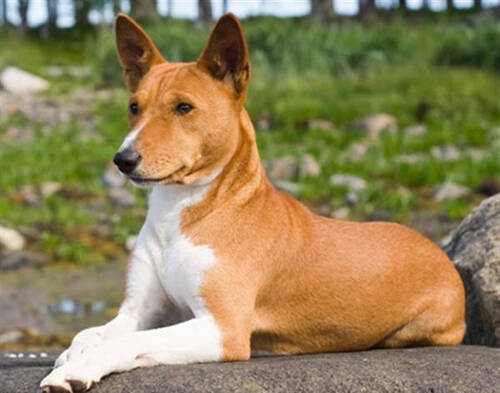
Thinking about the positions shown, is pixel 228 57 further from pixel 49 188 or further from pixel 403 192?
pixel 49 188

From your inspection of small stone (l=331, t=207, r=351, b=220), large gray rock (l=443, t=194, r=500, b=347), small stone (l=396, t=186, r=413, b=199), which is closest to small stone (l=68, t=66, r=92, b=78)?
small stone (l=396, t=186, r=413, b=199)

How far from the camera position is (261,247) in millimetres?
4848

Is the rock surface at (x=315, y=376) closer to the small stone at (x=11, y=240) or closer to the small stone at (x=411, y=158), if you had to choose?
the small stone at (x=11, y=240)

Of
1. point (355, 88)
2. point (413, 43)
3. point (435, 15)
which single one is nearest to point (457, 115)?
point (355, 88)

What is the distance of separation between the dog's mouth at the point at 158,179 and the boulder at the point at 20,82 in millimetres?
22378

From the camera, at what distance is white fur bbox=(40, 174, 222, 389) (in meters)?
4.22

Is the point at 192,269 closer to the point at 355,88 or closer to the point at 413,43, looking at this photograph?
the point at 355,88

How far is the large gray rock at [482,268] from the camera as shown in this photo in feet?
18.9

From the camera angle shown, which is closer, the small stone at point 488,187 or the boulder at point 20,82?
the small stone at point 488,187

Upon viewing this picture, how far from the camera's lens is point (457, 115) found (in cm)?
1827

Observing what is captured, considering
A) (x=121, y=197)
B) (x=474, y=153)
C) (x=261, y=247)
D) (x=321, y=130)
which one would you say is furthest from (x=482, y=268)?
(x=321, y=130)

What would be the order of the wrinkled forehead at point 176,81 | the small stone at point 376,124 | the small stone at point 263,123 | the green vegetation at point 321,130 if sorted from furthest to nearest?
the small stone at point 263,123
the small stone at point 376,124
the green vegetation at point 321,130
the wrinkled forehead at point 176,81

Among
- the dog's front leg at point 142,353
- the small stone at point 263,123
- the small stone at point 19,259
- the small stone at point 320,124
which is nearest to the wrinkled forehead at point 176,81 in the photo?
the dog's front leg at point 142,353

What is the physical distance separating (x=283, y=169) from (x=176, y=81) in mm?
→ 10009
